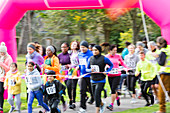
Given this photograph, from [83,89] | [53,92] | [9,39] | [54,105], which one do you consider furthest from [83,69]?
[9,39]

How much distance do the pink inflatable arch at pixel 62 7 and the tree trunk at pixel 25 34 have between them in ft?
50.2

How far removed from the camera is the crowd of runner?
7.43 m

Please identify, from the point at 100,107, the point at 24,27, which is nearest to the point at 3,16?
the point at 100,107

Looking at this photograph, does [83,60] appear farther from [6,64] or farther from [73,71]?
[6,64]

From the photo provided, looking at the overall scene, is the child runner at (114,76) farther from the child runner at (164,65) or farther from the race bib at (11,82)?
the race bib at (11,82)

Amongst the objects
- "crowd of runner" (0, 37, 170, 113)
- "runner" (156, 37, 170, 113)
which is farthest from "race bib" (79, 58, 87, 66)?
"runner" (156, 37, 170, 113)

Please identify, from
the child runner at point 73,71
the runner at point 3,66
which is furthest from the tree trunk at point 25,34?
the runner at point 3,66

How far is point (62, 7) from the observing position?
8.80 meters

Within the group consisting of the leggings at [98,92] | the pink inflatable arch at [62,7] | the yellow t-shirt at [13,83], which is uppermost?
the pink inflatable arch at [62,7]

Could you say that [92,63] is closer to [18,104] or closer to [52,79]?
[52,79]

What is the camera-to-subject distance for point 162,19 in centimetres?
781

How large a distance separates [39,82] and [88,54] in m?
1.46

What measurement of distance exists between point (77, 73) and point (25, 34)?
1946cm

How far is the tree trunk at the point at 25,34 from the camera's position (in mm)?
25045
